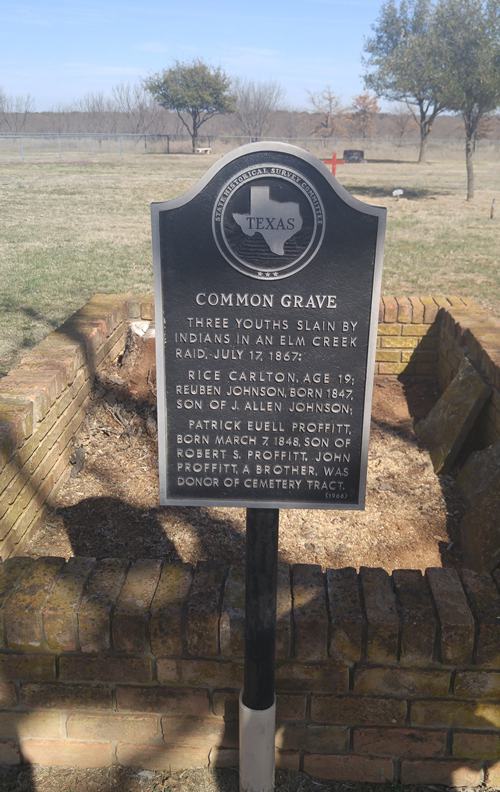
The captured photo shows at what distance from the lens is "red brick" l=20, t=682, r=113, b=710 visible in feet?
7.59

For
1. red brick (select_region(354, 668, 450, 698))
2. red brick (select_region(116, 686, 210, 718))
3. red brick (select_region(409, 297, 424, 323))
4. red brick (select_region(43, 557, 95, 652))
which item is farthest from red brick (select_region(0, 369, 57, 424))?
red brick (select_region(409, 297, 424, 323))

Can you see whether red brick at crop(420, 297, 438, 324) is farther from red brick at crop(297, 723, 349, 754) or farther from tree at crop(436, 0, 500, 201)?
tree at crop(436, 0, 500, 201)

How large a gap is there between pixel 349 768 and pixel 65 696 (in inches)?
40.5

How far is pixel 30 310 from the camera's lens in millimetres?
8023

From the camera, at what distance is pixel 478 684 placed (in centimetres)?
220

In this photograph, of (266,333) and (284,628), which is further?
(284,628)

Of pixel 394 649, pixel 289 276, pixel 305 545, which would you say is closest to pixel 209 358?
pixel 289 276

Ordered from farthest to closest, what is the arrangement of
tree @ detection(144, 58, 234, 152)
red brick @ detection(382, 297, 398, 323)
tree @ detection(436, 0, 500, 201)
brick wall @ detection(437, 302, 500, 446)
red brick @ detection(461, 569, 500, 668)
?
tree @ detection(144, 58, 234, 152), tree @ detection(436, 0, 500, 201), red brick @ detection(382, 297, 398, 323), brick wall @ detection(437, 302, 500, 446), red brick @ detection(461, 569, 500, 668)

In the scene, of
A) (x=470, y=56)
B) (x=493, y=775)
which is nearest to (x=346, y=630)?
(x=493, y=775)

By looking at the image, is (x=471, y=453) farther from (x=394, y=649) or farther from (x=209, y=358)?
(x=209, y=358)

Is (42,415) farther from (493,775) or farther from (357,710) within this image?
(493,775)

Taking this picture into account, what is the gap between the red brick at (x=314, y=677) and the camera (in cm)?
223

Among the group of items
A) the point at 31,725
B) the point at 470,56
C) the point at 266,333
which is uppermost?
the point at 470,56

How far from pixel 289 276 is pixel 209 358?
0.34 metres
